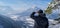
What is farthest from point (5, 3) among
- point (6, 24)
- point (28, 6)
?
point (6, 24)

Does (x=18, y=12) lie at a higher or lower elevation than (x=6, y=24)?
higher

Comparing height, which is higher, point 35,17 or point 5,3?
point 5,3

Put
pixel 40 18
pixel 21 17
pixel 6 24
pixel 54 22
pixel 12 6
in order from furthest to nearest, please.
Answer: pixel 12 6 < pixel 21 17 < pixel 54 22 < pixel 6 24 < pixel 40 18

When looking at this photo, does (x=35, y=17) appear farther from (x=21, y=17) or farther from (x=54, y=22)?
(x=21, y=17)

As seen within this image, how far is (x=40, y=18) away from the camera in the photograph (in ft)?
9.68

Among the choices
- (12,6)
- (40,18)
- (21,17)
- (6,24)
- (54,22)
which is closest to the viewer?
(40,18)

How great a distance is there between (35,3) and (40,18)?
3012mm

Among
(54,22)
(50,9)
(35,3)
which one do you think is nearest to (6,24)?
(50,9)

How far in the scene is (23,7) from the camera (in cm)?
622

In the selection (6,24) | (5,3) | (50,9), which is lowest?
(6,24)

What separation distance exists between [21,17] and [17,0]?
2.41 feet

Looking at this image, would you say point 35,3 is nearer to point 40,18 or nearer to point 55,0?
point 55,0

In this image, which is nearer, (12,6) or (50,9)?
(50,9)

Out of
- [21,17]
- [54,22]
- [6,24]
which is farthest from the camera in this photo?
[21,17]
